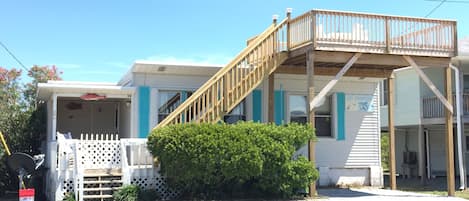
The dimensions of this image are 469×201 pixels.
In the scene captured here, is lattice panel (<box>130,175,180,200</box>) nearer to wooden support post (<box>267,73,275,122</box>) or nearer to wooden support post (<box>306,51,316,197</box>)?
wooden support post (<box>306,51,316,197</box>)

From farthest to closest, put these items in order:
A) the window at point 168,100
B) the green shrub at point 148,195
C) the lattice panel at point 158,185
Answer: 1. the window at point 168,100
2. the lattice panel at point 158,185
3. the green shrub at point 148,195

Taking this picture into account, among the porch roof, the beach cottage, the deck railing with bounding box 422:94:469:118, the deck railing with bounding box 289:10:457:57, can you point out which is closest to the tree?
the beach cottage

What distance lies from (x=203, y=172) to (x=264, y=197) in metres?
1.92

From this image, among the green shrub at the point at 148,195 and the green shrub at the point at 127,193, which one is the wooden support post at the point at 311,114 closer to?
the green shrub at the point at 148,195

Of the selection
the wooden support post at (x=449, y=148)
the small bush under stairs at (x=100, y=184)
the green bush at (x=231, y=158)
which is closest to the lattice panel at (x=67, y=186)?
the small bush under stairs at (x=100, y=184)

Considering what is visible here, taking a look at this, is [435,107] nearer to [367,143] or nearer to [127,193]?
[367,143]

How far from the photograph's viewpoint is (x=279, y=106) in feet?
55.8

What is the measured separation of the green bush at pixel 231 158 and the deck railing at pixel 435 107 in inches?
405

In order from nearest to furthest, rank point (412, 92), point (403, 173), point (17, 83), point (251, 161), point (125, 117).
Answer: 1. point (251, 161)
2. point (125, 117)
3. point (412, 92)
4. point (403, 173)
5. point (17, 83)

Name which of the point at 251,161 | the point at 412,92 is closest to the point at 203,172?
the point at 251,161

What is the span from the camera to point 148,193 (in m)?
12.9

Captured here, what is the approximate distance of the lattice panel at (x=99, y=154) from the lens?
1305 centimetres

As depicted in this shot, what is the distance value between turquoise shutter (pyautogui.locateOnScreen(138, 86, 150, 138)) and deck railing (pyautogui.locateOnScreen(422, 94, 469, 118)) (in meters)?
11.9

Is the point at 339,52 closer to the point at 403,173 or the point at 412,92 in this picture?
the point at 412,92
